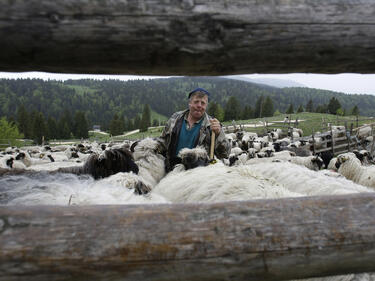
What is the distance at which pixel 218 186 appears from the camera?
9.09ft

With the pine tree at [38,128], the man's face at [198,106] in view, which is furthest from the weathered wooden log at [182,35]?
the pine tree at [38,128]

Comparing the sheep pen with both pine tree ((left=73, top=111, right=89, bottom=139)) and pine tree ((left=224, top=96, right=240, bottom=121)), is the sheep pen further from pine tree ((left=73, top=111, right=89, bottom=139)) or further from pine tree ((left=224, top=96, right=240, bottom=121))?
pine tree ((left=73, top=111, right=89, bottom=139))

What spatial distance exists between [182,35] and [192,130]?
124 inches

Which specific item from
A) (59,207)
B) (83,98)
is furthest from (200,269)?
(83,98)

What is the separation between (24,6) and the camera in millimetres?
1084

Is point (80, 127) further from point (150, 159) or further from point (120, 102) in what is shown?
point (150, 159)

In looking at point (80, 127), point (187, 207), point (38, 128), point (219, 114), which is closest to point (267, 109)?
point (219, 114)

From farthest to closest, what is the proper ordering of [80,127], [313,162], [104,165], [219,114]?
[80,127], [219,114], [313,162], [104,165]

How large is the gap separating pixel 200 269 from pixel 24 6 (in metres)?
1.22

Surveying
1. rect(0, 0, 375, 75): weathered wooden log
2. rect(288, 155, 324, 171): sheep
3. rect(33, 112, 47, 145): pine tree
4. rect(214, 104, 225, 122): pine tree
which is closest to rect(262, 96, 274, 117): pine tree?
rect(214, 104, 225, 122): pine tree

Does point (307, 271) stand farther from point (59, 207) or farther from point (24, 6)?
point (24, 6)

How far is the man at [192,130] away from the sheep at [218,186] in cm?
99

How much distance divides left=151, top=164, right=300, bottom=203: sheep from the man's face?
1.13 meters

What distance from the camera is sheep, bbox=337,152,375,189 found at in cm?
809
